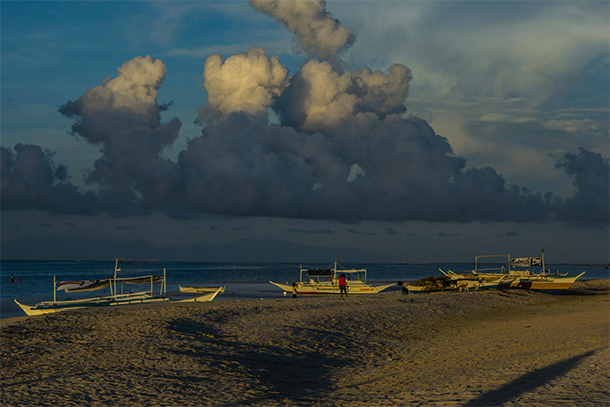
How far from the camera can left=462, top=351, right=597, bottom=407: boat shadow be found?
1262 cm

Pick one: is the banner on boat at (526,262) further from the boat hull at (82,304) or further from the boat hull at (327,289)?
the boat hull at (82,304)

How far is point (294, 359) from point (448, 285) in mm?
37437

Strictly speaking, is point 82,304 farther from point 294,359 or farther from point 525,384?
point 525,384

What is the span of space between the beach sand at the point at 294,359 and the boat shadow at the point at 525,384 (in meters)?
0.05

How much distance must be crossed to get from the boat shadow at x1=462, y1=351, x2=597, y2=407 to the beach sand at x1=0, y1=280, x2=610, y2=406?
A: 0.15ft

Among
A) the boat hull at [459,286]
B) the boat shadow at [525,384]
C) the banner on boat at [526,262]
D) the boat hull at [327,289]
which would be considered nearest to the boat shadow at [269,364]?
the boat shadow at [525,384]

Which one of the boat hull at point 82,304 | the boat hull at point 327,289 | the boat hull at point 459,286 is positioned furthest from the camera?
the boat hull at point 459,286

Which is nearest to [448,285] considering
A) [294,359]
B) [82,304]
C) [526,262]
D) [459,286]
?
[459,286]

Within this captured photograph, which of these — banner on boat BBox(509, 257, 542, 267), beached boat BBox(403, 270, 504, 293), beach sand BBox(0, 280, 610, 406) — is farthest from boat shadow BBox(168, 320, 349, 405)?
banner on boat BBox(509, 257, 542, 267)

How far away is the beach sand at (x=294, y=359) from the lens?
13.4m

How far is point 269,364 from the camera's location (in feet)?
59.6

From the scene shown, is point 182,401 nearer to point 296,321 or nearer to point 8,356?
point 8,356

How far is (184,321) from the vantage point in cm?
2427

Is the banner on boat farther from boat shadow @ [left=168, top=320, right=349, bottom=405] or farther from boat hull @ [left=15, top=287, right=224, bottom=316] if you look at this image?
boat shadow @ [left=168, top=320, right=349, bottom=405]
